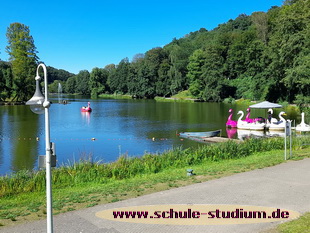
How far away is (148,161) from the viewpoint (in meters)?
12.1

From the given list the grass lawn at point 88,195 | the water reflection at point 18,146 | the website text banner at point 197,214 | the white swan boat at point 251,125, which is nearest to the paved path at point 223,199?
the website text banner at point 197,214

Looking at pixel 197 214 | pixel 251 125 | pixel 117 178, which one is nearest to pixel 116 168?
pixel 117 178

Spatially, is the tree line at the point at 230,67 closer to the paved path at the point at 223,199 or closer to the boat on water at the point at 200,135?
the boat on water at the point at 200,135

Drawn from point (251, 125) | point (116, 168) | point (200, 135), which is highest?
point (251, 125)

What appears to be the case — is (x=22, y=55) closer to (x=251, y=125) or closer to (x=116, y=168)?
(x=251, y=125)

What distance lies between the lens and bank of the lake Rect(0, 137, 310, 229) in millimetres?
7188

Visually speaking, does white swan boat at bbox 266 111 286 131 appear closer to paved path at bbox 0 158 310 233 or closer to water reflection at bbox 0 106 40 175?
paved path at bbox 0 158 310 233

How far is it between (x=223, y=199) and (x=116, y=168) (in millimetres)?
5046

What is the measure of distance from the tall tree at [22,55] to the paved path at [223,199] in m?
66.9

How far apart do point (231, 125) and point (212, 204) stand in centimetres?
2460

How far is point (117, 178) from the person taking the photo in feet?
33.8

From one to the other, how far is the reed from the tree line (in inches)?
547

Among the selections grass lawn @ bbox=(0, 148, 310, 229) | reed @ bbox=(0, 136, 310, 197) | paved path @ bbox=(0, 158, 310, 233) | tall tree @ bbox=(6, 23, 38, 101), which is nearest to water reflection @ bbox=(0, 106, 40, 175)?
reed @ bbox=(0, 136, 310, 197)

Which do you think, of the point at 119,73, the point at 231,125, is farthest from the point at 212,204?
the point at 119,73
